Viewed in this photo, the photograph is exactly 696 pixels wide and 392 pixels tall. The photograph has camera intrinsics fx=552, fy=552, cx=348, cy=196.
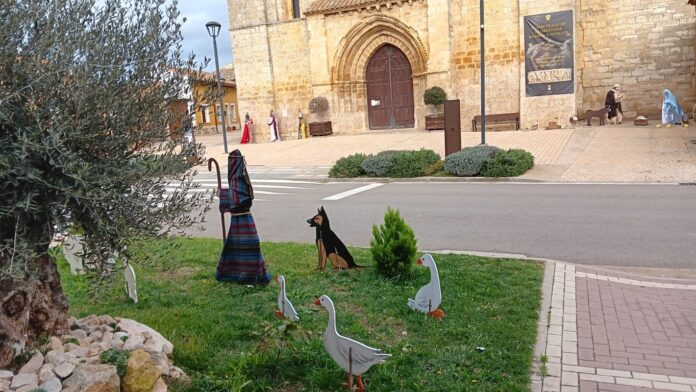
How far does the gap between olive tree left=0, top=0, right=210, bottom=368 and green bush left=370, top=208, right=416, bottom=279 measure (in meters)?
2.71

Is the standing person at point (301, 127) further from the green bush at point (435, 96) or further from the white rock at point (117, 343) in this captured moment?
the white rock at point (117, 343)

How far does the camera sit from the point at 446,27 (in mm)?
24391

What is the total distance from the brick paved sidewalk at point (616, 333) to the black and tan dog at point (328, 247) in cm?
228

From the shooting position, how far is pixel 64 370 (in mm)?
3492

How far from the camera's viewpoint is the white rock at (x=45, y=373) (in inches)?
134

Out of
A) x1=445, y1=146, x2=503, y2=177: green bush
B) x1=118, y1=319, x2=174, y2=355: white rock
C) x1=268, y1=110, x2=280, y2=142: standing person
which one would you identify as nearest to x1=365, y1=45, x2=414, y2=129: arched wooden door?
x1=268, y1=110, x2=280, y2=142: standing person

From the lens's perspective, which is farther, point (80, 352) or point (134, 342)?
point (134, 342)

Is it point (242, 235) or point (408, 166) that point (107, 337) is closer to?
point (242, 235)

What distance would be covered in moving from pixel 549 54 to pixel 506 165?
10.5 metres

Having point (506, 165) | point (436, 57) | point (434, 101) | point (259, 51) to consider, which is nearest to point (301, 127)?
point (259, 51)

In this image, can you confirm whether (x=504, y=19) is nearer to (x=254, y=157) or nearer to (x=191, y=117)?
(x=254, y=157)

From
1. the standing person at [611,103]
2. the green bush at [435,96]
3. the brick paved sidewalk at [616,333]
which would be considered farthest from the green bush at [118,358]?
the standing person at [611,103]

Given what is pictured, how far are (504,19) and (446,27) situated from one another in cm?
247

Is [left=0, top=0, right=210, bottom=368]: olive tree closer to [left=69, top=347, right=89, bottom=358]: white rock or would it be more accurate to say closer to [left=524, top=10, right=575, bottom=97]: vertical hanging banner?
[left=69, top=347, right=89, bottom=358]: white rock
